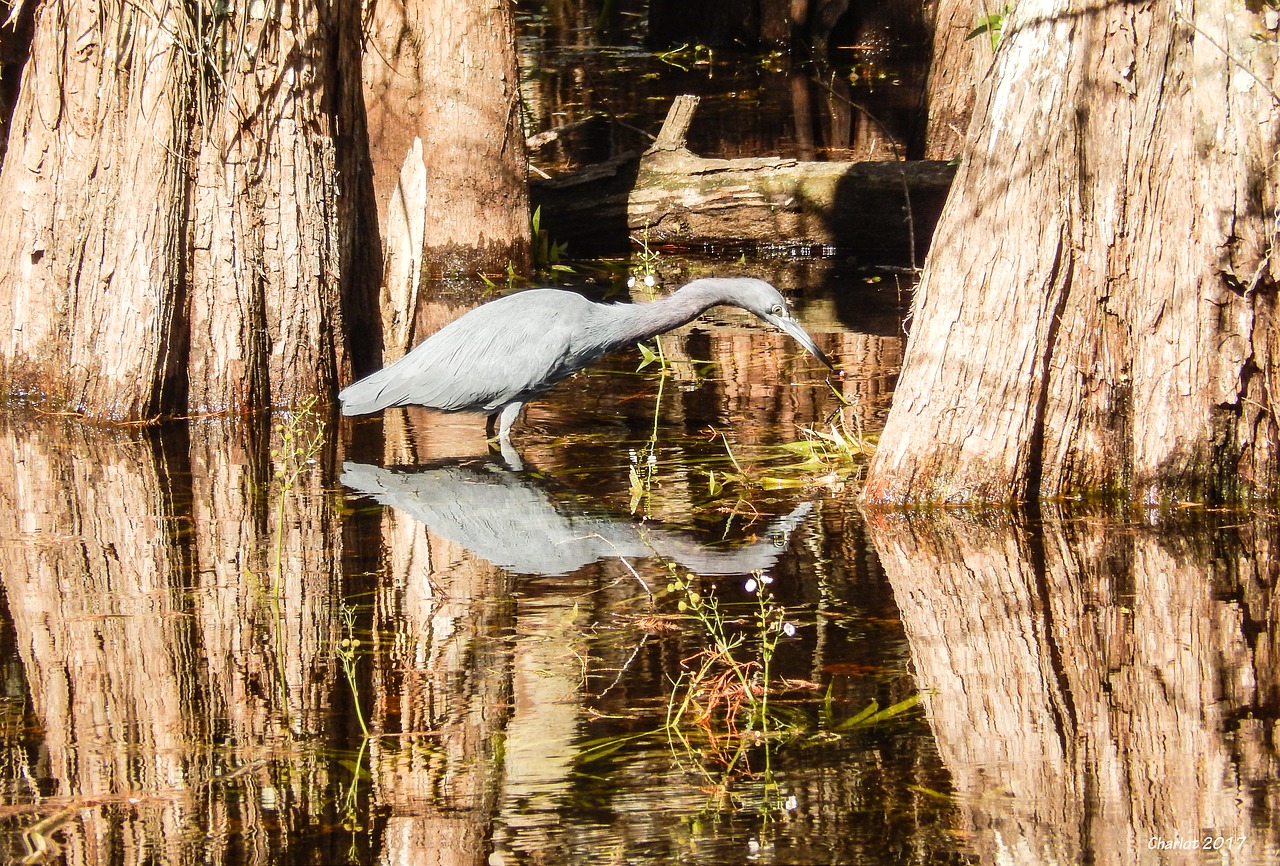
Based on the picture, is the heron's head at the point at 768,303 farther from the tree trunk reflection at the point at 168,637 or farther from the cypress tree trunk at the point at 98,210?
the cypress tree trunk at the point at 98,210

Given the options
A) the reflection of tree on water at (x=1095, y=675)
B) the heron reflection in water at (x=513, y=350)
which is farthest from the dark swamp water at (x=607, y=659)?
the heron reflection in water at (x=513, y=350)

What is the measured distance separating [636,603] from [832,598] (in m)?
0.65

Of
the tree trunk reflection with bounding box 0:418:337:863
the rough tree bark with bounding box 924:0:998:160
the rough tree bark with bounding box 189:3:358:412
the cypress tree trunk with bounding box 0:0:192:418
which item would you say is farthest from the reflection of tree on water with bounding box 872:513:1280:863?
the rough tree bark with bounding box 924:0:998:160

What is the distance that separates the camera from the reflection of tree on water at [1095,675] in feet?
11.7

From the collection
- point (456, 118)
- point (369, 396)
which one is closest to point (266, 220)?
point (369, 396)

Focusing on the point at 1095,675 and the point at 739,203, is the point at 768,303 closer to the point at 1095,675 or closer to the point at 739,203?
the point at 739,203

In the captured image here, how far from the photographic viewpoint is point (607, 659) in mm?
4586

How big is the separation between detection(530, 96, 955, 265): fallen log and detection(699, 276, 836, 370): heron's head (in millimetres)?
3018

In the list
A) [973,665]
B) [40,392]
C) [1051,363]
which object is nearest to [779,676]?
[973,665]

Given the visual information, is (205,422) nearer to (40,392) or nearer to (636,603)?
(40,392)

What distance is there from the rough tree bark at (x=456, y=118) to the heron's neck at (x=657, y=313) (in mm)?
2857

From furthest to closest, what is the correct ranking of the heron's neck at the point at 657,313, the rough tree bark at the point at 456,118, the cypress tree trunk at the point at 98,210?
the rough tree bark at the point at 456,118 < the heron's neck at the point at 657,313 < the cypress tree trunk at the point at 98,210

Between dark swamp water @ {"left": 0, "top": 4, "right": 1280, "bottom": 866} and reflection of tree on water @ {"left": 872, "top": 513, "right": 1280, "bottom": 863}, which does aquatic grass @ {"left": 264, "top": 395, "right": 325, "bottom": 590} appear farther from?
reflection of tree on water @ {"left": 872, "top": 513, "right": 1280, "bottom": 863}

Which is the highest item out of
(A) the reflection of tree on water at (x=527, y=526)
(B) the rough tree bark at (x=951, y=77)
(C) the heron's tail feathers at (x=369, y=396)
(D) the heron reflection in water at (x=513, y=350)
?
(B) the rough tree bark at (x=951, y=77)
